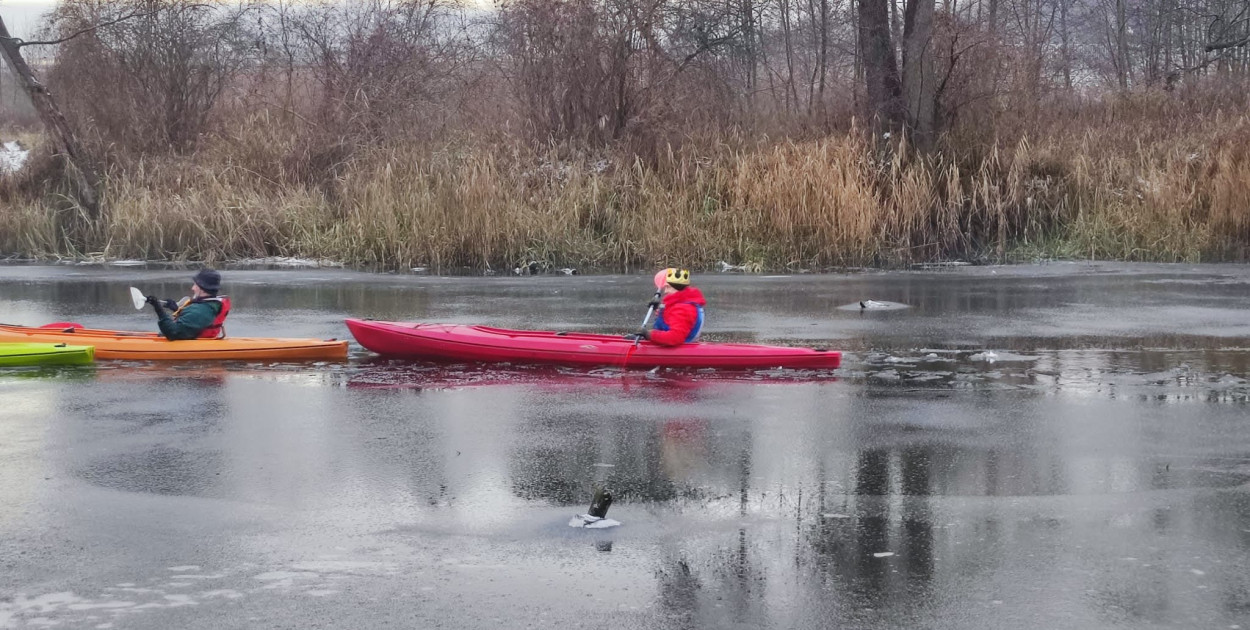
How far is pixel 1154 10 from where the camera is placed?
3092 centimetres

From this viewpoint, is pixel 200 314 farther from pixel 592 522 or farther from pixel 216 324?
pixel 592 522

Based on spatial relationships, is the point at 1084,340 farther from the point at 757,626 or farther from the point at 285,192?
the point at 285,192

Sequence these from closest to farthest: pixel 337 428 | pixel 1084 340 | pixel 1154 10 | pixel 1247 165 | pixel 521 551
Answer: pixel 521 551 → pixel 337 428 → pixel 1084 340 → pixel 1247 165 → pixel 1154 10

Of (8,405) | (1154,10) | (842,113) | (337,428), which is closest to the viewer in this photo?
(337,428)

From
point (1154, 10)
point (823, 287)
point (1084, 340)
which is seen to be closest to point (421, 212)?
point (823, 287)

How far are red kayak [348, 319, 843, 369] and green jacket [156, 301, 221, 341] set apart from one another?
3.68 ft

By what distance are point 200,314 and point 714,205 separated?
950 centimetres

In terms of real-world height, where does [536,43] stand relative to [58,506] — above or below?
above

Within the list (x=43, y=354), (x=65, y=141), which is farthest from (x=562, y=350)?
(x=65, y=141)

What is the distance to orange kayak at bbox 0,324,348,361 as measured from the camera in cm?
970

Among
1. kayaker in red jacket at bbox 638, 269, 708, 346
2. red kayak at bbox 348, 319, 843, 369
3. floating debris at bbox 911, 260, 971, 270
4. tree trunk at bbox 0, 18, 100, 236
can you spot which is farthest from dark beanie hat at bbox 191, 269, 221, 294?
tree trunk at bbox 0, 18, 100, 236

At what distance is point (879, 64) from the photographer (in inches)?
782

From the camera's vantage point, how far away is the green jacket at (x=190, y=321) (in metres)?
9.77

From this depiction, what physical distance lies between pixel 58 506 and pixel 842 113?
15.9 m
